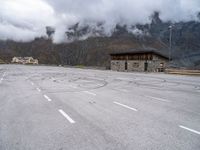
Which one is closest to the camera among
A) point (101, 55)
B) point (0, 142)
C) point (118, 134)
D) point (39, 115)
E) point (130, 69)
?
point (0, 142)

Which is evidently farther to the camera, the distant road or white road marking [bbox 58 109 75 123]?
white road marking [bbox 58 109 75 123]

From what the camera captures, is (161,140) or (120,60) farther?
(120,60)

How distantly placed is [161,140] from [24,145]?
3.33 m

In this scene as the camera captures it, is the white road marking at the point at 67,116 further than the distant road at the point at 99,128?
Yes

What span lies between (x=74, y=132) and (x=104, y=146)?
1307mm

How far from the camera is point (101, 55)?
7303 inches

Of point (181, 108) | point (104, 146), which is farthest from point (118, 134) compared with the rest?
point (181, 108)

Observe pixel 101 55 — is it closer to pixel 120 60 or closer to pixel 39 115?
pixel 120 60

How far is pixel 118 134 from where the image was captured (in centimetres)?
583

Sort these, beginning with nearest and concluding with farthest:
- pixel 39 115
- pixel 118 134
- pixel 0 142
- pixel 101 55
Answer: pixel 0 142
pixel 118 134
pixel 39 115
pixel 101 55

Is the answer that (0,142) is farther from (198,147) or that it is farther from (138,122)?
(198,147)

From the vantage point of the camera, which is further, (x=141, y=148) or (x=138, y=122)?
(x=138, y=122)

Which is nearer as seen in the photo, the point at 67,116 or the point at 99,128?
the point at 99,128

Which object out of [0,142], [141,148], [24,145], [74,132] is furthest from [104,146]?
[0,142]
